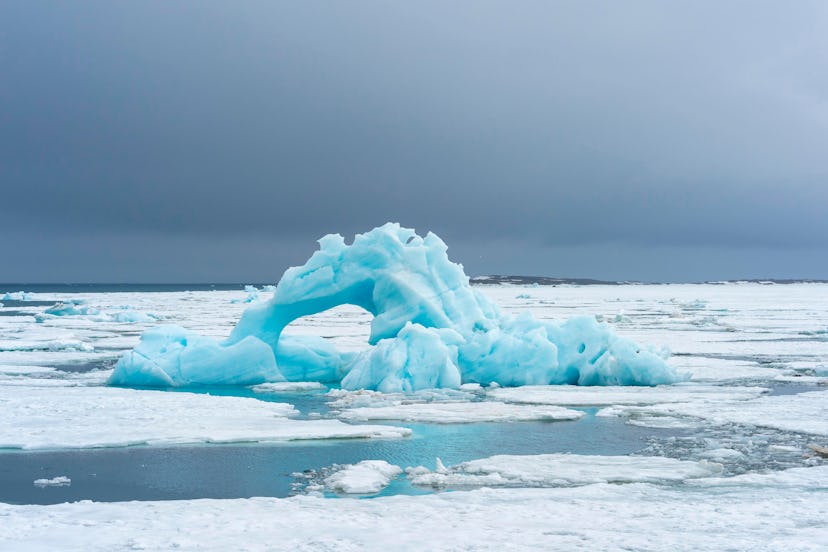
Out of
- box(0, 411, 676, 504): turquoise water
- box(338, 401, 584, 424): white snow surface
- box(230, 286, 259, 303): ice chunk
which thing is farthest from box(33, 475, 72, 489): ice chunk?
box(230, 286, 259, 303): ice chunk

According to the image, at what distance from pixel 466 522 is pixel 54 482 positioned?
156 inches

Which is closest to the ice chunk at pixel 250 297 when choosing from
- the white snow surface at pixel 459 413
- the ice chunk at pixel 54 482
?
the white snow surface at pixel 459 413

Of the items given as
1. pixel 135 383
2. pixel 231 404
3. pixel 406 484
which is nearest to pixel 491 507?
pixel 406 484

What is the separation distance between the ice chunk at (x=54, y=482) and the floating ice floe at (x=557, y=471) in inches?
125

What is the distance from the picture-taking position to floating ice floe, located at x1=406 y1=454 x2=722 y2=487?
23.6 feet

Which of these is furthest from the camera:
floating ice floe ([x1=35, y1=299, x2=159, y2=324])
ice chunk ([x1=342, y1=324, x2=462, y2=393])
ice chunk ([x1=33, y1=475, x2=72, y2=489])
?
floating ice floe ([x1=35, y1=299, x2=159, y2=324])

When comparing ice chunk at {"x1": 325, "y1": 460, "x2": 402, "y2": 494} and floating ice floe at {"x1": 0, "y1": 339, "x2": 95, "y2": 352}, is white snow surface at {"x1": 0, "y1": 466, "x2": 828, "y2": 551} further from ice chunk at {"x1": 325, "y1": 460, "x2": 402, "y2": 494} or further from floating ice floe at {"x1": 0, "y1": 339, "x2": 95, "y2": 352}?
floating ice floe at {"x1": 0, "y1": 339, "x2": 95, "y2": 352}

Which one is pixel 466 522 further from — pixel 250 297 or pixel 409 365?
pixel 250 297

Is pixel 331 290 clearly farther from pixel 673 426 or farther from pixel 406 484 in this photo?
pixel 406 484

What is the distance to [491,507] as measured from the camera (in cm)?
628

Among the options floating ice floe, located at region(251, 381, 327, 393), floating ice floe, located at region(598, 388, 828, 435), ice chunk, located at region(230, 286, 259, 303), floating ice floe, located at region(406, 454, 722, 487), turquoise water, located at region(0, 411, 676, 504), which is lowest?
floating ice floe, located at region(251, 381, 327, 393)

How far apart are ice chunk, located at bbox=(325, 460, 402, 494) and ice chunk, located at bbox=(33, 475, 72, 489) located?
2408 mm

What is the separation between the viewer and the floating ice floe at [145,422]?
9000 millimetres

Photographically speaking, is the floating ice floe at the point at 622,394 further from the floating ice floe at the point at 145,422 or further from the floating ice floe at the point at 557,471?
the floating ice floe at the point at 557,471
